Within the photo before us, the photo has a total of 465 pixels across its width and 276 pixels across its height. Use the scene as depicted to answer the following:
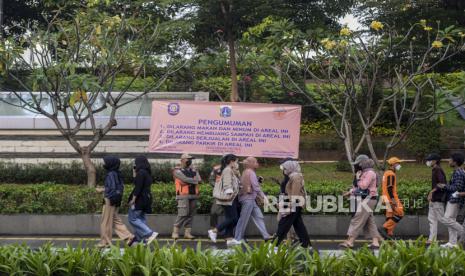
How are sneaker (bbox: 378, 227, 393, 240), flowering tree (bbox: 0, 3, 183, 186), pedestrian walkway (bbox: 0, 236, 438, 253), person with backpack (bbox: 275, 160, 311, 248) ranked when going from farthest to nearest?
1. flowering tree (bbox: 0, 3, 183, 186)
2. pedestrian walkway (bbox: 0, 236, 438, 253)
3. sneaker (bbox: 378, 227, 393, 240)
4. person with backpack (bbox: 275, 160, 311, 248)

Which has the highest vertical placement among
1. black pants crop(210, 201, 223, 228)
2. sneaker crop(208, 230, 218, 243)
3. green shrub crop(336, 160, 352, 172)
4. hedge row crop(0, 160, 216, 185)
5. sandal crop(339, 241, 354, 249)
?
green shrub crop(336, 160, 352, 172)

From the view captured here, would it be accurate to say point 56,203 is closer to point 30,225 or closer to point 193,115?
point 30,225

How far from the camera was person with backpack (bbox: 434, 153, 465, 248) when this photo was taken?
11.4 m

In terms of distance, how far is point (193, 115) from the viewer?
15.9m

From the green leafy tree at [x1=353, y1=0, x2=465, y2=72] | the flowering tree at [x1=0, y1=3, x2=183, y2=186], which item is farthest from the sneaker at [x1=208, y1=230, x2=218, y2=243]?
the green leafy tree at [x1=353, y1=0, x2=465, y2=72]

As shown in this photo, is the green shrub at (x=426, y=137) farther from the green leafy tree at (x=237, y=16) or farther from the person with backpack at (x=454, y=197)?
the person with backpack at (x=454, y=197)

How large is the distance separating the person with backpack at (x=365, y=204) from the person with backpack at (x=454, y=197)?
1.12 m

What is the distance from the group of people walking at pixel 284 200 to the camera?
11.3 m

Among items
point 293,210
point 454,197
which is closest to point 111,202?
point 293,210

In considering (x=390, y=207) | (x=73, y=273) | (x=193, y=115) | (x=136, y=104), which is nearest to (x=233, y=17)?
(x=136, y=104)

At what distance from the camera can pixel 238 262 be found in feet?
21.7

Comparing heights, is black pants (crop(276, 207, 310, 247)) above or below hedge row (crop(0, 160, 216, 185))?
below

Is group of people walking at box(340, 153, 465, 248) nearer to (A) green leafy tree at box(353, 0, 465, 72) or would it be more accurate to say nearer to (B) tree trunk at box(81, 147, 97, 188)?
(B) tree trunk at box(81, 147, 97, 188)

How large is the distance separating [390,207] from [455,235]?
1122 mm
